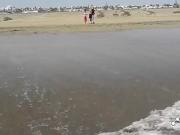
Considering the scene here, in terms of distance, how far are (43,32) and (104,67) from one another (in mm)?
22414

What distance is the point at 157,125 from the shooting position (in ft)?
32.5

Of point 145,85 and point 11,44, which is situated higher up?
point 145,85

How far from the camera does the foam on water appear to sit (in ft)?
31.1

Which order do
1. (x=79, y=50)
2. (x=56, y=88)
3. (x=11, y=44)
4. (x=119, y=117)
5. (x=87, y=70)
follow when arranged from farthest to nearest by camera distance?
(x=11, y=44)
(x=79, y=50)
(x=87, y=70)
(x=56, y=88)
(x=119, y=117)

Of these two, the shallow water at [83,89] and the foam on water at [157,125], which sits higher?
the foam on water at [157,125]

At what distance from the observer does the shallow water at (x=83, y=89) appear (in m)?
10.7

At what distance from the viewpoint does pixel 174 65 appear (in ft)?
59.8

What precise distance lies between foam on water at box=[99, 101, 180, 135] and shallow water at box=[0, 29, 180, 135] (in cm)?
34

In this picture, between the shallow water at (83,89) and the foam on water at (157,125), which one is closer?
the foam on water at (157,125)

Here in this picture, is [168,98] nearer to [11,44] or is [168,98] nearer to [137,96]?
[137,96]

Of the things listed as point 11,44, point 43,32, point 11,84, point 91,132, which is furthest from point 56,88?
point 43,32

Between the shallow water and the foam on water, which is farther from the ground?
the foam on water

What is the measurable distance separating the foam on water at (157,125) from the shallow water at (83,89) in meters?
0.34

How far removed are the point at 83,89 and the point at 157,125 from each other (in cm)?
455
